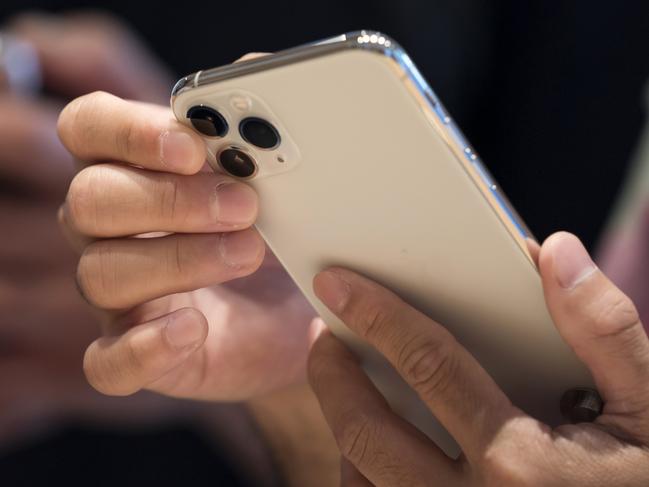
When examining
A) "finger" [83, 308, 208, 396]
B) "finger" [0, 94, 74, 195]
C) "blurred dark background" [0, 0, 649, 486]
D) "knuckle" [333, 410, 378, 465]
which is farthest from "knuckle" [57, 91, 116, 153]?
"blurred dark background" [0, 0, 649, 486]

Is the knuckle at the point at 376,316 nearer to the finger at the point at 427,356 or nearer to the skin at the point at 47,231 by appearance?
the finger at the point at 427,356

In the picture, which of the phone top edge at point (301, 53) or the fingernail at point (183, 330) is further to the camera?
the fingernail at point (183, 330)

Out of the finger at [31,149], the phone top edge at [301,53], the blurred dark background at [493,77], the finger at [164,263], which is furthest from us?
the blurred dark background at [493,77]

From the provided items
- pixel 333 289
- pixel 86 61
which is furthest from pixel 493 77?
pixel 333 289

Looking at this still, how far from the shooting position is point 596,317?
13.0 inches

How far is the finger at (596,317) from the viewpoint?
332 millimetres

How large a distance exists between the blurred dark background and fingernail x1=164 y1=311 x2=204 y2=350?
1.79ft

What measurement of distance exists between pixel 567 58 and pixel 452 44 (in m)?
0.17

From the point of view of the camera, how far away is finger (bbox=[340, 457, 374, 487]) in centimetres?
40

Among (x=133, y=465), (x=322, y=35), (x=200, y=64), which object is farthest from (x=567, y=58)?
(x=133, y=465)

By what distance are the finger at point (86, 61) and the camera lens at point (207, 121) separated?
1.38 feet

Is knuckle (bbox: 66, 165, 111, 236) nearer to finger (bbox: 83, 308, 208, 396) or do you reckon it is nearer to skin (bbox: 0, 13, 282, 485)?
finger (bbox: 83, 308, 208, 396)

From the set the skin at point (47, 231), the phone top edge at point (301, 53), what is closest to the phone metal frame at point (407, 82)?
the phone top edge at point (301, 53)

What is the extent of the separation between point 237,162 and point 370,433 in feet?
0.52
